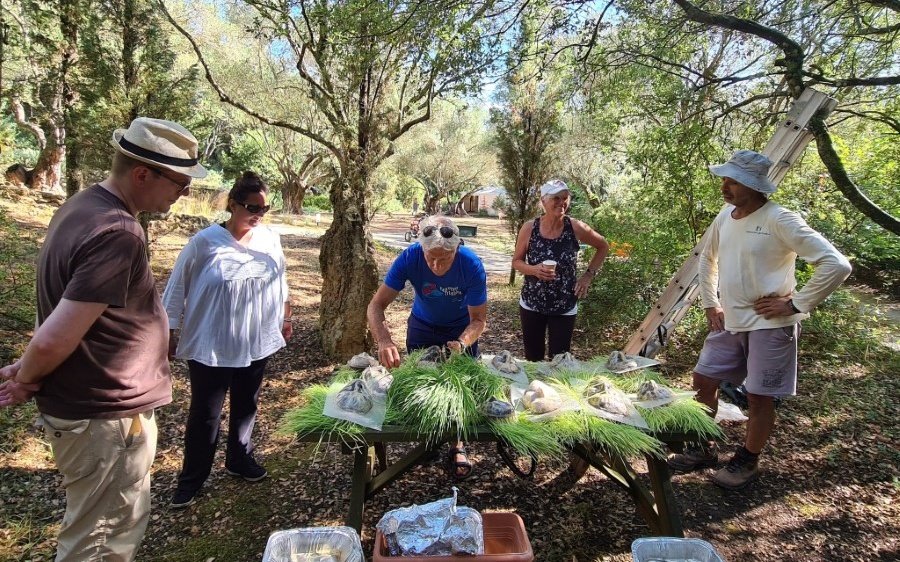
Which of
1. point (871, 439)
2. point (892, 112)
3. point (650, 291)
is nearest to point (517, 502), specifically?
point (871, 439)

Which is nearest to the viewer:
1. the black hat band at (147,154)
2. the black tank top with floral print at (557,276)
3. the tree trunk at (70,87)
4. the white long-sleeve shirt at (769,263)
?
the black hat band at (147,154)

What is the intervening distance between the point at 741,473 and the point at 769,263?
4.75 feet

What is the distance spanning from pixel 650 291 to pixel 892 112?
2.99m

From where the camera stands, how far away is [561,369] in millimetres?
2717

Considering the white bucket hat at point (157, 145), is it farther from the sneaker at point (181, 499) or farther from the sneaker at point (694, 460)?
the sneaker at point (694, 460)

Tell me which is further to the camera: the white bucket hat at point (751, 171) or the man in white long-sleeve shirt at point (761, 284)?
the white bucket hat at point (751, 171)

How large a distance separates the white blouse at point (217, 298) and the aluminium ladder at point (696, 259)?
3.17m

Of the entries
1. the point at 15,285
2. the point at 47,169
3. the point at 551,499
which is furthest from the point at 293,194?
the point at 551,499

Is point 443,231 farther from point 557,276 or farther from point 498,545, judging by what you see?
point 498,545

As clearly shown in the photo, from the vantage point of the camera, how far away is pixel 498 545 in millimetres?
2045

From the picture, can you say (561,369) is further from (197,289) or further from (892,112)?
(892,112)

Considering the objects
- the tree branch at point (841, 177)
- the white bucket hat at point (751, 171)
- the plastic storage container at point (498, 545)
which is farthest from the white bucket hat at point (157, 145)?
the tree branch at point (841, 177)

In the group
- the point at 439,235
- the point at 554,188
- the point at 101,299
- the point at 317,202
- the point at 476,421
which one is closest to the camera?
the point at 101,299

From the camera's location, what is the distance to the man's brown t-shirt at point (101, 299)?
1597mm
